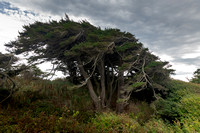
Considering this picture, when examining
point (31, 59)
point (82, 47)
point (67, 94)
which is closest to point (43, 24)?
point (31, 59)

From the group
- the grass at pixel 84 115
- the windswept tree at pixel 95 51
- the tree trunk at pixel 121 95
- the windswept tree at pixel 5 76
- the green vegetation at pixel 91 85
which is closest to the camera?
the grass at pixel 84 115

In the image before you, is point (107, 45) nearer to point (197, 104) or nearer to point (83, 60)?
point (83, 60)

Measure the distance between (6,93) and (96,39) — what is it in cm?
677

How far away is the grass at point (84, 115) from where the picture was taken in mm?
4051

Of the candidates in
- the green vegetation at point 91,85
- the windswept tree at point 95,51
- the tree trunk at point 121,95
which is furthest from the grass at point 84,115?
the windswept tree at point 95,51

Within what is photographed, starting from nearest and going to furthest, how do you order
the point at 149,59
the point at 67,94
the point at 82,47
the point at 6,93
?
the point at 6,93, the point at 82,47, the point at 149,59, the point at 67,94

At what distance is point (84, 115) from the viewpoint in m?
7.27

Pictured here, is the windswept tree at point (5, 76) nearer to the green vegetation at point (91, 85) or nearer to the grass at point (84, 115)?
the green vegetation at point (91, 85)

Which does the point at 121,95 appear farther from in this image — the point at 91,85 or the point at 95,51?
the point at 95,51

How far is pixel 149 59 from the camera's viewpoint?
31.9 feet

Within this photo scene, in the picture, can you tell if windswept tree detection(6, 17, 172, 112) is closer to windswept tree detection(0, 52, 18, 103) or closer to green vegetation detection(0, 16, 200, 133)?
green vegetation detection(0, 16, 200, 133)

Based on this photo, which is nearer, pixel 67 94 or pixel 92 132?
pixel 92 132

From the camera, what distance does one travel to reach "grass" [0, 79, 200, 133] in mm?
4051

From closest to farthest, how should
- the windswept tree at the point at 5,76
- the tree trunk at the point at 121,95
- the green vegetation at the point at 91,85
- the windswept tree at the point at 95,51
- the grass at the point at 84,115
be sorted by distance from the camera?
the grass at the point at 84,115 < the windswept tree at the point at 5,76 < the green vegetation at the point at 91,85 < the windswept tree at the point at 95,51 < the tree trunk at the point at 121,95
